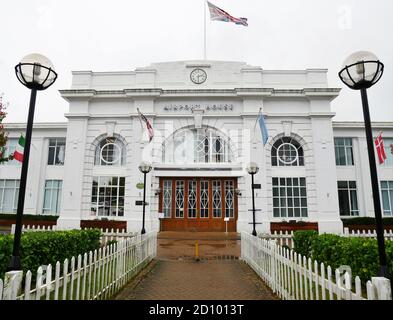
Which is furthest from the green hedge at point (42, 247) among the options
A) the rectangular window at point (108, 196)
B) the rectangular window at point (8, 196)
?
the rectangular window at point (8, 196)

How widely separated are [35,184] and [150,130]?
36.6ft

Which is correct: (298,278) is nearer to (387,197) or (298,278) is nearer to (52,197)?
(387,197)

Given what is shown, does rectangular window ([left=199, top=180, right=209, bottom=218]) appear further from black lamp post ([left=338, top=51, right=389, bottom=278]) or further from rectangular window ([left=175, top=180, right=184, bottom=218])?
black lamp post ([left=338, top=51, right=389, bottom=278])

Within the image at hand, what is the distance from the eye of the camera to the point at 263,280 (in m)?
8.00

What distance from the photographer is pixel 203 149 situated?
66.6ft

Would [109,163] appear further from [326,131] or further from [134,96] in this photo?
[326,131]

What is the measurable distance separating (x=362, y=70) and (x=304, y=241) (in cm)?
724

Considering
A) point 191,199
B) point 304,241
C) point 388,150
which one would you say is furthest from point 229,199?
point 388,150

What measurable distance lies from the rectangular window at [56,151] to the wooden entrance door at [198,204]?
361 inches

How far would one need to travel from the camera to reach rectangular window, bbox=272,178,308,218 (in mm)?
19391

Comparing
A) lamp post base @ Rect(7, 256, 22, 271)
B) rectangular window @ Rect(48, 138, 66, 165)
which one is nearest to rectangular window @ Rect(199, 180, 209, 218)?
rectangular window @ Rect(48, 138, 66, 165)

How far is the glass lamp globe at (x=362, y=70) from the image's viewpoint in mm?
4762

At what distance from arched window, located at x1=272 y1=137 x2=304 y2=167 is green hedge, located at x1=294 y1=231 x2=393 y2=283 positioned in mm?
10390

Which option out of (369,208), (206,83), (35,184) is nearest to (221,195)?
(206,83)
